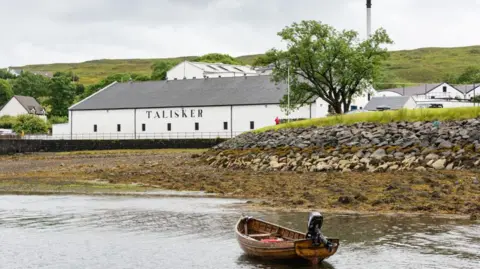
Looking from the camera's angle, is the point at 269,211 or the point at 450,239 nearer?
the point at 450,239

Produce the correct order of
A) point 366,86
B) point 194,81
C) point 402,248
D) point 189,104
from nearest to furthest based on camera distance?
point 402,248 → point 366,86 → point 189,104 → point 194,81

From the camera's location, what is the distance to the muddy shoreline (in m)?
30.2

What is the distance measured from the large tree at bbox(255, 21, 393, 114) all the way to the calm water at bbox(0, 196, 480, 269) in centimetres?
4053

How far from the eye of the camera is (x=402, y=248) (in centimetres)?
2175

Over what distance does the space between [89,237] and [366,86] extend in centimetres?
5215

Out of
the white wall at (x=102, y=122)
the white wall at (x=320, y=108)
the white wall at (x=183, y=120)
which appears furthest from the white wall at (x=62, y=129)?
Result: the white wall at (x=320, y=108)

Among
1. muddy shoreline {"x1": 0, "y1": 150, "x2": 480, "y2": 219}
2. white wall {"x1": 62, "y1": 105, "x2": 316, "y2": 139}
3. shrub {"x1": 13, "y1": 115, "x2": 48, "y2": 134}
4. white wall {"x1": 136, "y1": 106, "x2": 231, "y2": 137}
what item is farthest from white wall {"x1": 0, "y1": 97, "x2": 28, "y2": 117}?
muddy shoreline {"x1": 0, "y1": 150, "x2": 480, "y2": 219}

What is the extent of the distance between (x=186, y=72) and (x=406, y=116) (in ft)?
308

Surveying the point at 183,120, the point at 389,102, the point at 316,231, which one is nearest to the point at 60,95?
the point at 183,120

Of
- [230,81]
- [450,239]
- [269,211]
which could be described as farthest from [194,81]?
[450,239]

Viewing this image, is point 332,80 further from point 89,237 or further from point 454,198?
point 89,237

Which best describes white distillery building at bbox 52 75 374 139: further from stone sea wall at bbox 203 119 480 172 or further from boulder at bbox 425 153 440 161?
boulder at bbox 425 153 440 161

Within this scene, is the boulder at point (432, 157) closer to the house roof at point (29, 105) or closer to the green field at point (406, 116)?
the green field at point (406, 116)

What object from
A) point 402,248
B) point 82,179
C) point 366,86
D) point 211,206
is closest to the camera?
point 402,248
